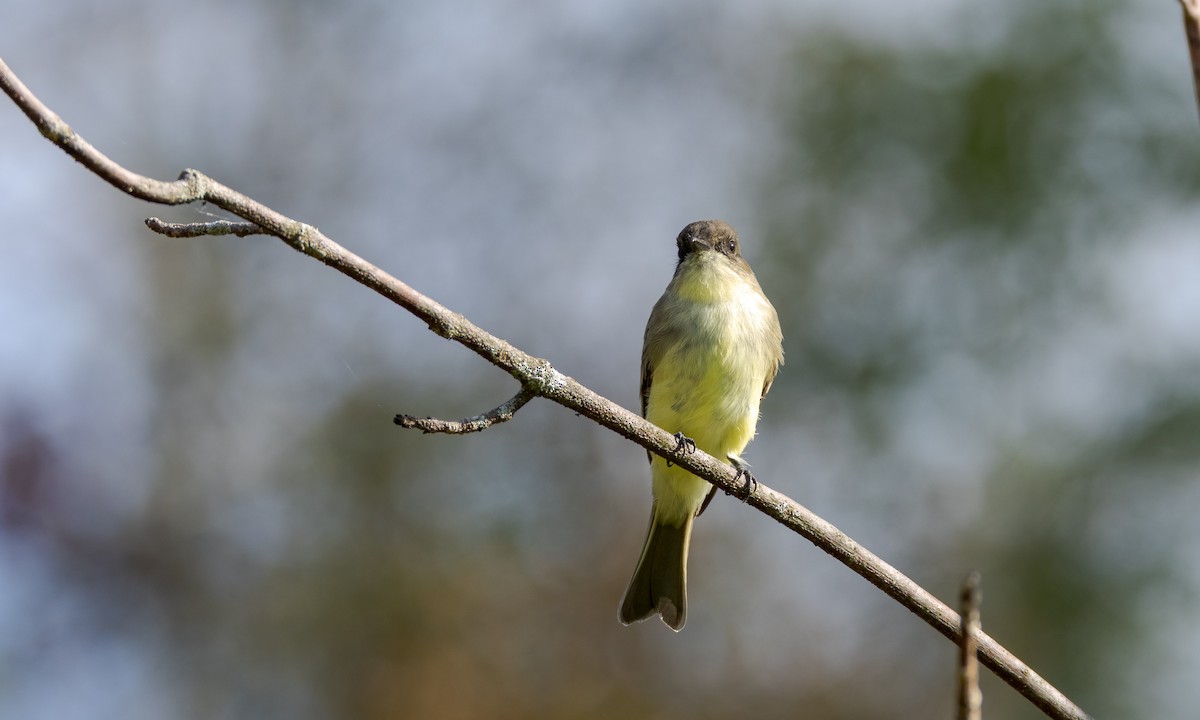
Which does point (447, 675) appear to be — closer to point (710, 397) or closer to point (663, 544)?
point (663, 544)

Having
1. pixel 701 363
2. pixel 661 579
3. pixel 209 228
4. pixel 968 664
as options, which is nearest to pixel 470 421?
pixel 209 228

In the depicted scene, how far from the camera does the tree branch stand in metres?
2.11

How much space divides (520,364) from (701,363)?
8.82 ft

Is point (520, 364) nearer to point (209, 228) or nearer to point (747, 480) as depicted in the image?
point (209, 228)

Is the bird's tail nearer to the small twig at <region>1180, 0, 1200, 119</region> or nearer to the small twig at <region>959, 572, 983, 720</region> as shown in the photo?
the small twig at <region>959, 572, 983, 720</region>

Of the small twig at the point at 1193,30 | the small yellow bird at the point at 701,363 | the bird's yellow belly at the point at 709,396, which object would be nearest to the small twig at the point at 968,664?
the small twig at the point at 1193,30

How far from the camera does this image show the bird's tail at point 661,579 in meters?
5.61

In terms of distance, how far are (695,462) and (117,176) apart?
1823mm

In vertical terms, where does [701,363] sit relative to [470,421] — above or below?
above

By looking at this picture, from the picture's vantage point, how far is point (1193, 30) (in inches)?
64.5

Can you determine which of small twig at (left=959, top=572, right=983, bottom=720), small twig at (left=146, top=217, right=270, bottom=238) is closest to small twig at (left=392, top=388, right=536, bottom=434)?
small twig at (left=146, top=217, right=270, bottom=238)

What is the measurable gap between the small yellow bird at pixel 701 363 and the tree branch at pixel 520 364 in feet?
6.41

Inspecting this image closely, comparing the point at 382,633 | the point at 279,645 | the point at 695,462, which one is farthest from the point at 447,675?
the point at 695,462

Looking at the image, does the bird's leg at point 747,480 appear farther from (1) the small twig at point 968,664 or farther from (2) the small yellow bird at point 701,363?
(1) the small twig at point 968,664
